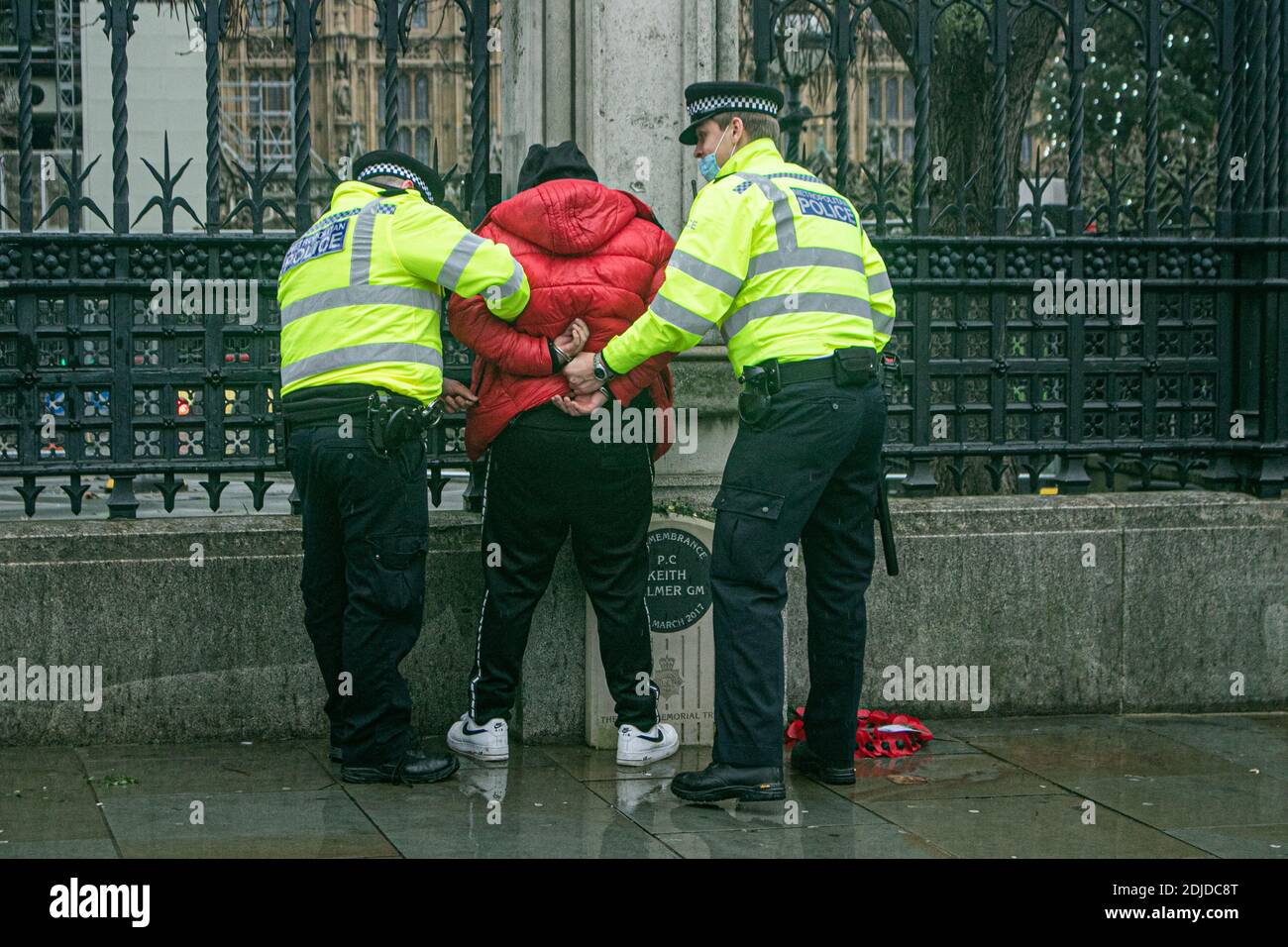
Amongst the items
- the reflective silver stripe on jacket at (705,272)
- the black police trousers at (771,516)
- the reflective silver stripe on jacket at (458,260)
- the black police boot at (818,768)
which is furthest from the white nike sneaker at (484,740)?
the reflective silver stripe on jacket at (705,272)

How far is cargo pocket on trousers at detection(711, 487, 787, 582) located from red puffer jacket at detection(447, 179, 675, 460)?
2.13ft

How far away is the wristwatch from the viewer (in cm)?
594

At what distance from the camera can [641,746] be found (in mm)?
6348

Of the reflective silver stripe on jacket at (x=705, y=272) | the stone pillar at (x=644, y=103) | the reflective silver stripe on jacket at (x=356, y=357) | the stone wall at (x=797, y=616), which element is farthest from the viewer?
the stone pillar at (x=644, y=103)

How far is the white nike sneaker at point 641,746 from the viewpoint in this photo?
6336 mm

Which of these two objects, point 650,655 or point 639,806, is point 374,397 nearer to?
point 650,655

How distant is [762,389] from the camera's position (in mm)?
5711

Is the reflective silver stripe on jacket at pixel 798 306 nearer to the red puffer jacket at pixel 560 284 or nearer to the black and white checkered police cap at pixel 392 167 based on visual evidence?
the red puffer jacket at pixel 560 284

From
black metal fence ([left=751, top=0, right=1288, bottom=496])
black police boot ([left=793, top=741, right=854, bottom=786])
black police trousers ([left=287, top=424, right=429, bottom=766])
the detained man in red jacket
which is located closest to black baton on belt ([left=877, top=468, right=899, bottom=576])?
black police boot ([left=793, top=741, right=854, bottom=786])

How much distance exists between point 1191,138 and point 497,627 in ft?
61.8

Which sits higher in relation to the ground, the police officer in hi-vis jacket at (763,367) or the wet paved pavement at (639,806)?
the police officer in hi-vis jacket at (763,367)

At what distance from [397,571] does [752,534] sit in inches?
47.9

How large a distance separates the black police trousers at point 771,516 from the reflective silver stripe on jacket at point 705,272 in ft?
1.30

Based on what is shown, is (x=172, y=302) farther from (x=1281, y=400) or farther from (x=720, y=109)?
(x=1281, y=400)
